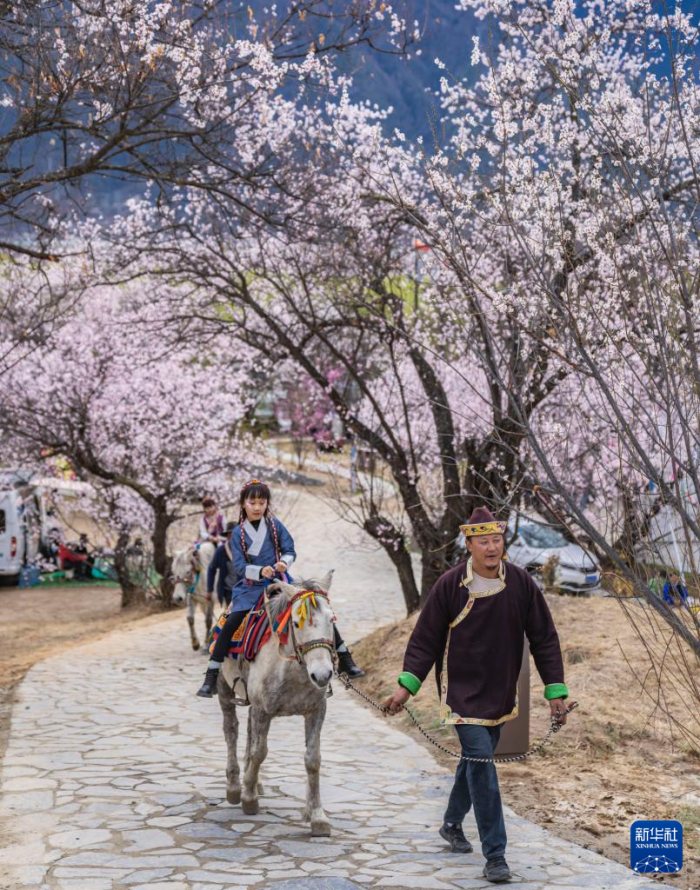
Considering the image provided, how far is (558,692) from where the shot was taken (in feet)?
20.0

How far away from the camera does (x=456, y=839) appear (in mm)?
6562

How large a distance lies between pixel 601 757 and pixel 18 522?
23.0 meters

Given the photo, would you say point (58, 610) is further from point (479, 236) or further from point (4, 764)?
point (4, 764)

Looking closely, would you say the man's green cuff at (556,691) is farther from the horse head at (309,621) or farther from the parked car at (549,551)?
the parked car at (549,551)

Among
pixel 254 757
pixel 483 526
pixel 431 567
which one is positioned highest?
pixel 483 526

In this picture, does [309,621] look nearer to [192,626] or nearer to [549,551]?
[192,626]

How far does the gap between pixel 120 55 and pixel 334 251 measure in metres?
6.20

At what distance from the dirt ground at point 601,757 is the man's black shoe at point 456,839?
86cm

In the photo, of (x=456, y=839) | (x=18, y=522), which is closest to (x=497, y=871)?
(x=456, y=839)

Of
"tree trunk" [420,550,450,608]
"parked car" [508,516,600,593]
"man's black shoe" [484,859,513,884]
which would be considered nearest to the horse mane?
"man's black shoe" [484,859,513,884]

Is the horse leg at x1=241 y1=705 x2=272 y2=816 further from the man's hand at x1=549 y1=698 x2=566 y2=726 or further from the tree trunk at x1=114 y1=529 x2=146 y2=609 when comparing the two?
the tree trunk at x1=114 y1=529 x2=146 y2=609

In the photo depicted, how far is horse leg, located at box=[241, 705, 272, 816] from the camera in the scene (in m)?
7.18

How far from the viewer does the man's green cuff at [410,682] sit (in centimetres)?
619

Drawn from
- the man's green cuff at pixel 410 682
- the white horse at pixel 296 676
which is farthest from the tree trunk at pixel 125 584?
the man's green cuff at pixel 410 682
